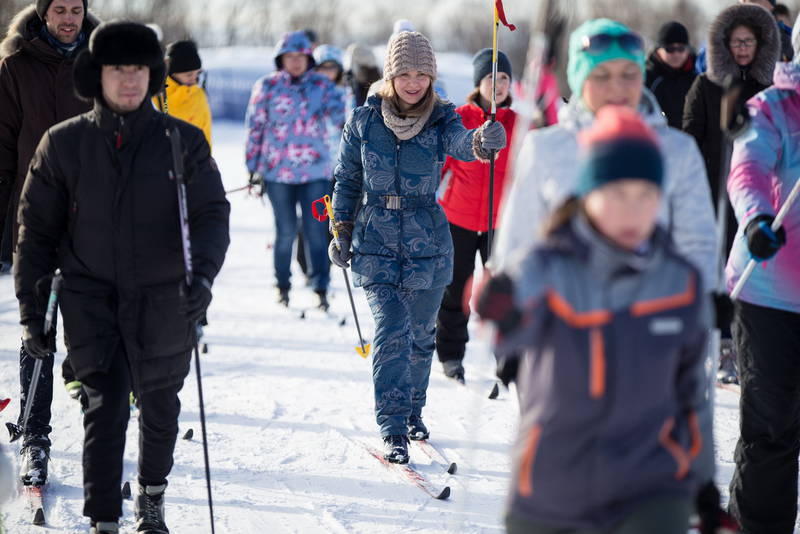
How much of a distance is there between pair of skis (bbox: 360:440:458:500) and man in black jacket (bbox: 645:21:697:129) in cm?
381

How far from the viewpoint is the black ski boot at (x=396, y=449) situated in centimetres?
480

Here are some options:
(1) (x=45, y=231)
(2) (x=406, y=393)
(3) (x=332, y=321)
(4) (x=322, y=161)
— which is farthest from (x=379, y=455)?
(4) (x=322, y=161)

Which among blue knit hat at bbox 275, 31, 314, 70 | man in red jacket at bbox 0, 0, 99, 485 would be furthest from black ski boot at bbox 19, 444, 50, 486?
blue knit hat at bbox 275, 31, 314, 70

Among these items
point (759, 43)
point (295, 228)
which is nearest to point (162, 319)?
point (759, 43)

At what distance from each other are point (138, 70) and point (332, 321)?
4696 mm

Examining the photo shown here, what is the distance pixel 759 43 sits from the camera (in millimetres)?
5316

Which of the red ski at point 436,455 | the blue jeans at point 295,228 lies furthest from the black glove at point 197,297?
the blue jeans at point 295,228

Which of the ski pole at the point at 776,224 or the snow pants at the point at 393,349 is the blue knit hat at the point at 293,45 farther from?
the ski pole at the point at 776,224

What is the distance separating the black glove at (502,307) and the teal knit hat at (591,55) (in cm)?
94

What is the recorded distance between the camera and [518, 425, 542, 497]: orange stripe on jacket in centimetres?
231

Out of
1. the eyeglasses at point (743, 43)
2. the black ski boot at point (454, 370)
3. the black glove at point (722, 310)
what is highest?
the eyeglasses at point (743, 43)

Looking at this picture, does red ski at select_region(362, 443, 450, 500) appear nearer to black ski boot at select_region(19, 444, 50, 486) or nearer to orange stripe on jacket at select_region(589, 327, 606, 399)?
black ski boot at select_region(19, 444, 50, 486)

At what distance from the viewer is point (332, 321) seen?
8.14 metres

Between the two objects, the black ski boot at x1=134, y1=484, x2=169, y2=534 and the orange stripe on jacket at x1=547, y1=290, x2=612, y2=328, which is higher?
the orange stripe on jacket at x1=547, y1=290, x2=612, y2=328
